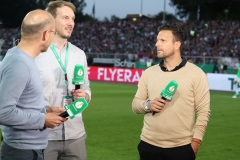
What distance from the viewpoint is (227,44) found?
45.2 m

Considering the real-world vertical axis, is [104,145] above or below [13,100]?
below

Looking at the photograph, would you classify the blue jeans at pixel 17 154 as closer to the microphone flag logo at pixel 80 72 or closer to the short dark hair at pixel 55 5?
the microphone flag logo at pixel 80 72

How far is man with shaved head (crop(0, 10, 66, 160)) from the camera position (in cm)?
403

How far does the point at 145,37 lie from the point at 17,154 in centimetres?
4969

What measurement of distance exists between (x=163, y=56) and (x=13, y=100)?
2.20 meters

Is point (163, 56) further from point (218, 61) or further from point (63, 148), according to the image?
point (218, 61)

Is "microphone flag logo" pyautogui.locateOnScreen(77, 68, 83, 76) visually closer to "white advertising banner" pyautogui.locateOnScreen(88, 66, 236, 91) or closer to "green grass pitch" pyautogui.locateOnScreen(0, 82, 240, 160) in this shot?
"green grass pitch" pyautogui.locateOnScreen(0, 82, 240, 160)

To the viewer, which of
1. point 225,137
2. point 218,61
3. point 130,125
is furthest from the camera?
point 218,61

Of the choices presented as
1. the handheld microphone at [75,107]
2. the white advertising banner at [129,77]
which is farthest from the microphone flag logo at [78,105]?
the white advertising banner at [129,77]

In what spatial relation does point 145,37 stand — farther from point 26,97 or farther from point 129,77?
point 26,97

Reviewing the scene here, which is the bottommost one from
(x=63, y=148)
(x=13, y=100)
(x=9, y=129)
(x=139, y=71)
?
(x=139, y=71)

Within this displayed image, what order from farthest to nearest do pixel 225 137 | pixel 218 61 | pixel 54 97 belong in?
pixel 218 61, pixel 225 137, pixel 54 97

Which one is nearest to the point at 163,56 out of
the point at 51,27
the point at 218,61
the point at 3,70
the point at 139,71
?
the point at 51,27

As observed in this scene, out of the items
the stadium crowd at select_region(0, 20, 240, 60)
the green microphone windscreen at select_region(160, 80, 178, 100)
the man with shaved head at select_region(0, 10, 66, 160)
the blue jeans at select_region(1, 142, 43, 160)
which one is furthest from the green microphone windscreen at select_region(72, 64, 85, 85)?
the stadium crowd at select_region(0, 20, 240, 60)
